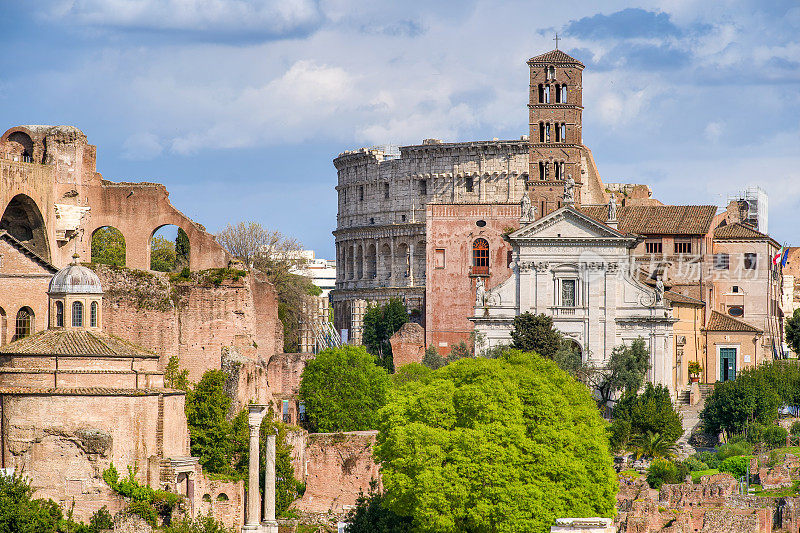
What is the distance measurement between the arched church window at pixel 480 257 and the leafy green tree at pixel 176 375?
123ft

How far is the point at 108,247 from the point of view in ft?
322

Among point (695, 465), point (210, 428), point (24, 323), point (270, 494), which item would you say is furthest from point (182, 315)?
point (695, 465)

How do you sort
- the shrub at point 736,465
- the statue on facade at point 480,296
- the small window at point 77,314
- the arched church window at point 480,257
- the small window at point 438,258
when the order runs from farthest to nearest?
the small window at point 438,258
the arched church window at point 480,257
the statue on facade at point 480,296
the shrub at point 736,465
the small window at point 77,314

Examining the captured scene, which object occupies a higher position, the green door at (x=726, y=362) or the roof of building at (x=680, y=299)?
the roof of building at (x=680, y=299)

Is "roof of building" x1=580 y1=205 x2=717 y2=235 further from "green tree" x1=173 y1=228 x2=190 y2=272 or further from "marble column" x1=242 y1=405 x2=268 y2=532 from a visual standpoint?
"marble column" x1=242 y1=405 x2=268 y2=532

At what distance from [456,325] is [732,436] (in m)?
25.1

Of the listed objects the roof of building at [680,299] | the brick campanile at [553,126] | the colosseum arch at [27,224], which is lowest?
the roof of building at [680,299]

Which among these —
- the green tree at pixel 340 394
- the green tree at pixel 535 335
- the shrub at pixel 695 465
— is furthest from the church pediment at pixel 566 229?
the shrub at pixel 695 465

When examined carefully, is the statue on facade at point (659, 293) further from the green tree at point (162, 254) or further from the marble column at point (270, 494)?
the marble column at point (270, 494)

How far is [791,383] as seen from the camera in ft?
285

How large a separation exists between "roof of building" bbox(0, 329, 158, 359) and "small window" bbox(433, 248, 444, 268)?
43217 mm

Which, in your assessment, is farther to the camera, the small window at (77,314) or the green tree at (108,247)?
the green tree at (108,247)

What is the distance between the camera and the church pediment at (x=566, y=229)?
8888 centimetres

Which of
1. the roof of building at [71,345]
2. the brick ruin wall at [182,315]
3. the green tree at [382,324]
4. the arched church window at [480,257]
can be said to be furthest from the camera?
the green tree at [382,324]
